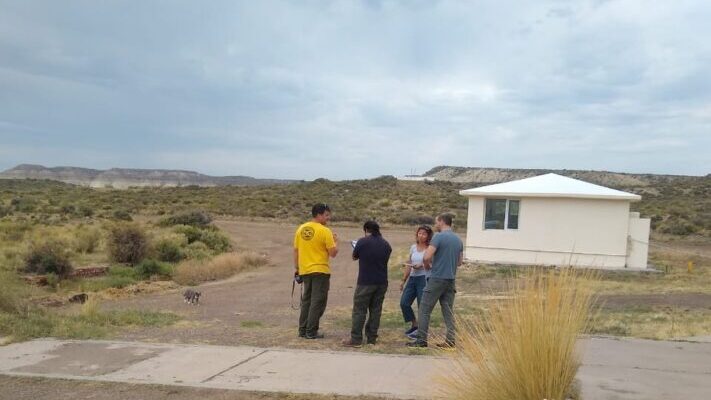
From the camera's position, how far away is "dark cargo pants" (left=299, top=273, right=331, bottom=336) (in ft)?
28.1

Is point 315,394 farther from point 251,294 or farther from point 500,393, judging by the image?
point 251,294

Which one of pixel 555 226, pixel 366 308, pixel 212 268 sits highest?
pixel 555 226

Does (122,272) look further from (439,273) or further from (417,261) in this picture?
(439,273)

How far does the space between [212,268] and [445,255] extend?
12.4 m

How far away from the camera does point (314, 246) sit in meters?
8.61

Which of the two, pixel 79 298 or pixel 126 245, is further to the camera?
pixel 126 245

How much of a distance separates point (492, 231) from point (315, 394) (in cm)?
1543

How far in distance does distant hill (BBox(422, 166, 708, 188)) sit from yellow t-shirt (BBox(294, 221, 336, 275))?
83.3 meters

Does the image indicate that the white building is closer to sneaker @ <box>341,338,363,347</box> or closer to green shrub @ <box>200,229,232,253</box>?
green shrub @ <box>200,229,232,253</box>

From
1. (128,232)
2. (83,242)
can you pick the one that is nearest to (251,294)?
(128,232)

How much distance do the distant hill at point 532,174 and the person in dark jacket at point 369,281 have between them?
83201mm

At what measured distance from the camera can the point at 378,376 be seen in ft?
21.1

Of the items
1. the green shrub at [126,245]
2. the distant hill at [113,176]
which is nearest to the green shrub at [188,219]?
the green shrub at [126,245]

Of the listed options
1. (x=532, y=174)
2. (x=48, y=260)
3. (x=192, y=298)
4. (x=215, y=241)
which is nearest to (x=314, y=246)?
(x=192, y=298)
